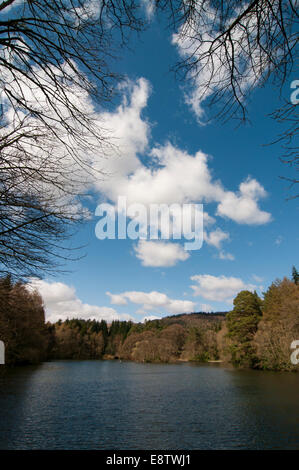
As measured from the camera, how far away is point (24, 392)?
A: 60.4 ft

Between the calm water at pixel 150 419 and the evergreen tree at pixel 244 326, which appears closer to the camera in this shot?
the calm water at pixel 150 419

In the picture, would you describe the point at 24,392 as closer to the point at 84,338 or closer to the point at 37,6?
the point at 37,6

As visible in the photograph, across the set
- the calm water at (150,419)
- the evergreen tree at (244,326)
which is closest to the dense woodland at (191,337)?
the evergreen tree at (244,326)

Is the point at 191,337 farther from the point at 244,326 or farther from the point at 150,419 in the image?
the point at 150,419

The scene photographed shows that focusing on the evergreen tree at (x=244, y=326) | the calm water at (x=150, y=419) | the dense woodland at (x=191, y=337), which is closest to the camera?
the calm water at (x=150, y=419)

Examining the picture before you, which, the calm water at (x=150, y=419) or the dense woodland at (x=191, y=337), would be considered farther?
the dense woodland at (x=191, y=337)

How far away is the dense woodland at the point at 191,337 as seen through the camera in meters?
11.5

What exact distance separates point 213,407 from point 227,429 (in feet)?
12.4

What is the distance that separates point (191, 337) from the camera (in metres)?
58.8

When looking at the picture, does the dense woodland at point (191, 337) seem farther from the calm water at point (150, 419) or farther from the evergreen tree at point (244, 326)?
the calm water at point (150, 419)

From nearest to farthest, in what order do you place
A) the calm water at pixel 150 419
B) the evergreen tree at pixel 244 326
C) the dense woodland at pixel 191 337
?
the calm water at pixel 150 419 → the dense woodland at pixel 191 337 → the evergreen tree at pixel 244 326

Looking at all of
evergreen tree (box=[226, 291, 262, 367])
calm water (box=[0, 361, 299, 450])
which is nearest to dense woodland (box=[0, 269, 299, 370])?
evergreen tree (box=[226, 291, 262, 367])

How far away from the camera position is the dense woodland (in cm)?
1154

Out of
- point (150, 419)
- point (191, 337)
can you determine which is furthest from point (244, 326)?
point (150, 419)
